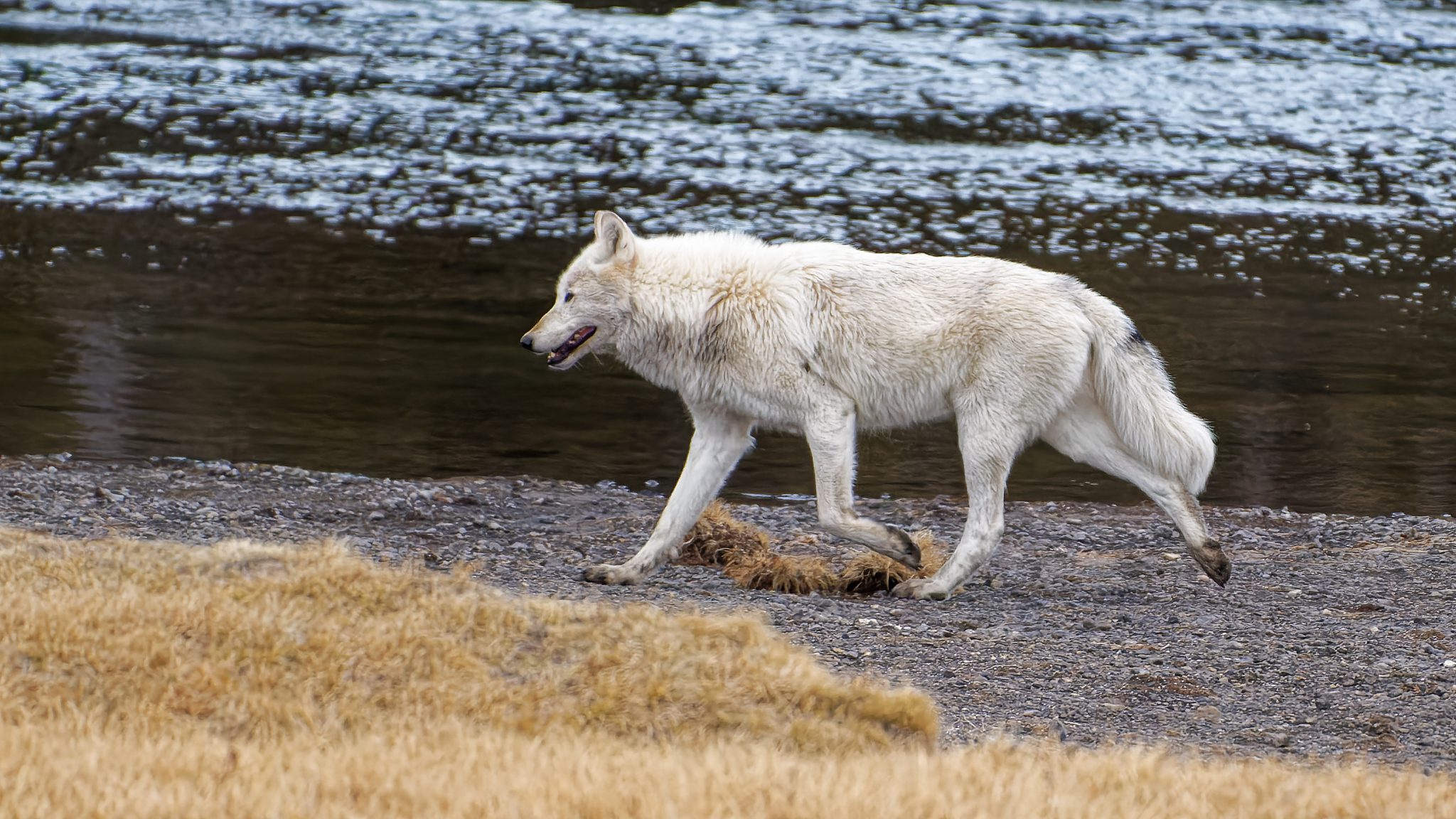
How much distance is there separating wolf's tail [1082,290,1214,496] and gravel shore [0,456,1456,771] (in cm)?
83

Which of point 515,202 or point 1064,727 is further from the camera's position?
point 515,202

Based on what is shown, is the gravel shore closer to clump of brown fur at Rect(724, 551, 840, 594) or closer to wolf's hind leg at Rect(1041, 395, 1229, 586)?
clump of brown fur at Rect(724, 551, 840, 594)

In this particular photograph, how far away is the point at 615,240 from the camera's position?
8773 mm

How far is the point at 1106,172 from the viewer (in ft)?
96.2

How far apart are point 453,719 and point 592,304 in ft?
12.6

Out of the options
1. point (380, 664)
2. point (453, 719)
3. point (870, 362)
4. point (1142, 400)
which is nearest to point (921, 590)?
point (870, 362)

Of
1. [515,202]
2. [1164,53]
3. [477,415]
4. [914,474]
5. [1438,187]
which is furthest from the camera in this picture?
[1164,53]

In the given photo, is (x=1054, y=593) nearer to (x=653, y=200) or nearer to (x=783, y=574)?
(x=783, y=574)

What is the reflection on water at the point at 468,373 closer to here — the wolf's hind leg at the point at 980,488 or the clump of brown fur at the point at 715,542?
the clump of brown fur at the point at 715,542

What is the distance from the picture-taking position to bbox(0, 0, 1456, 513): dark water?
14.6m

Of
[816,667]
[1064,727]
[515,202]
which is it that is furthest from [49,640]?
[515,202]

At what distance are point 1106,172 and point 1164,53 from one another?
38.9 feet

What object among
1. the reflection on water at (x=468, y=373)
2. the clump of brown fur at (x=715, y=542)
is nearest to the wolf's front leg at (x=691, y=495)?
the clump of brown fur at (x=715, y=542)

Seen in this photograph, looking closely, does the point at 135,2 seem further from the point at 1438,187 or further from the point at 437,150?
the point at 1438,187
